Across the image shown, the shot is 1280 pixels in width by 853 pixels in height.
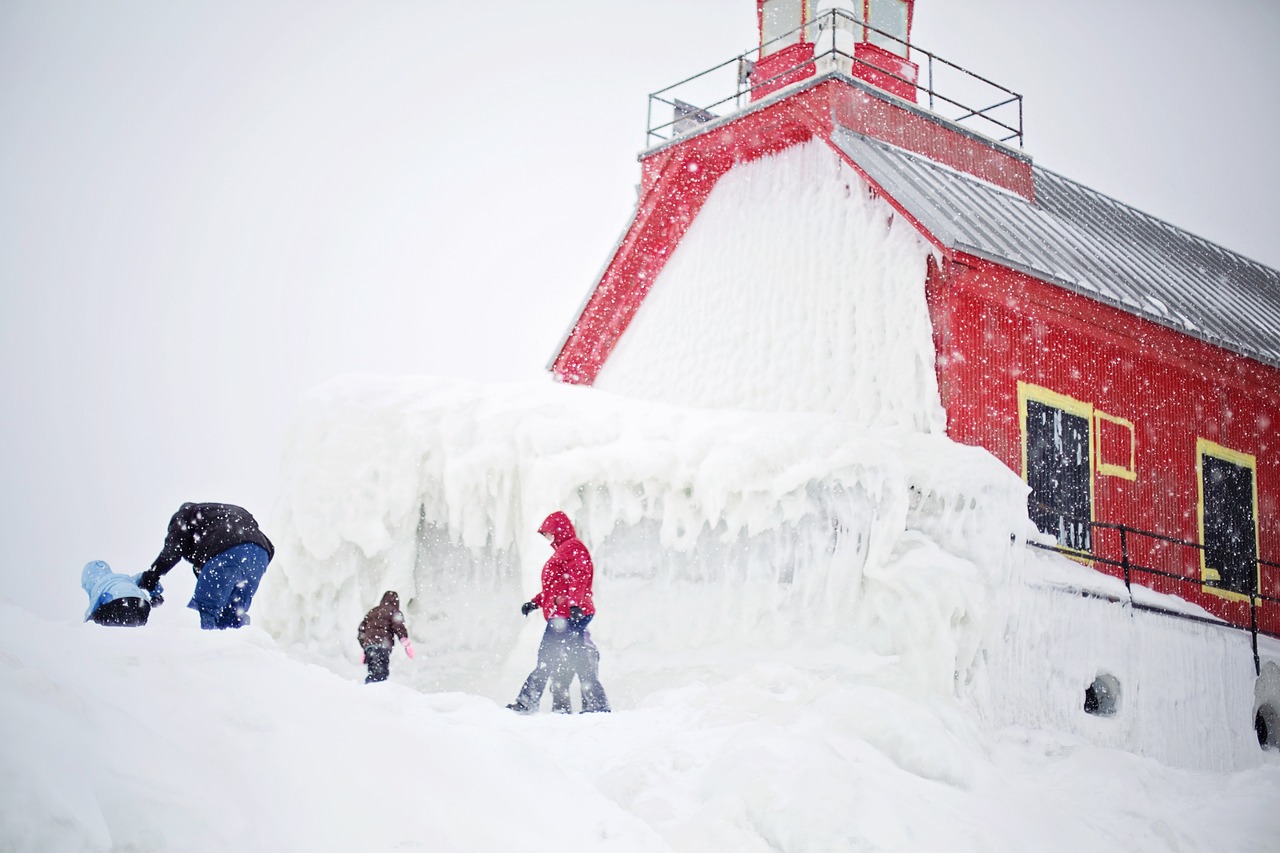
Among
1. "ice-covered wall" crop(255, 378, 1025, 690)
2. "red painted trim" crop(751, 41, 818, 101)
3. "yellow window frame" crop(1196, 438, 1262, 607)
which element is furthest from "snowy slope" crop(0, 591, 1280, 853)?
"red painted trim" crop(751, 41, 818, 101)

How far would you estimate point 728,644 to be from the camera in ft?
31.0

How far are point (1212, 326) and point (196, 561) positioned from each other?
11819 millimetres

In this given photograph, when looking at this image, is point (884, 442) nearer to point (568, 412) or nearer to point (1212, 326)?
point (568, 412)

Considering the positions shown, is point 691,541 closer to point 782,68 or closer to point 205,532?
point 205,532

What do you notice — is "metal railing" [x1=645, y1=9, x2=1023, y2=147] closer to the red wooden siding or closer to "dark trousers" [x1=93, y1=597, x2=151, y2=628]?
the red wooden siding

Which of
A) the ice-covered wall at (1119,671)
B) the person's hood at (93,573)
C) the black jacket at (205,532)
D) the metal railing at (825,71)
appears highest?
the metal railing at (825,71)

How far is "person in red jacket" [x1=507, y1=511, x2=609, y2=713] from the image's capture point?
24.4 feet

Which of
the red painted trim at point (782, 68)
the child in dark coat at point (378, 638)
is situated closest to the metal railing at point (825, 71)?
the red painted trim at point (782, 68)

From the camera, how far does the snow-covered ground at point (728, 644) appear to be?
4539mm

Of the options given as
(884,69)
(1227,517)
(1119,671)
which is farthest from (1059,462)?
(884,69)

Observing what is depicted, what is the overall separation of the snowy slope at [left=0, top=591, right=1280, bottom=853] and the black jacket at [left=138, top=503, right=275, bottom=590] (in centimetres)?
38

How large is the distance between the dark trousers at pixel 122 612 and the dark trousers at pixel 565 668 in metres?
2.54

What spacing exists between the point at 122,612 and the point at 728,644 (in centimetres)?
508

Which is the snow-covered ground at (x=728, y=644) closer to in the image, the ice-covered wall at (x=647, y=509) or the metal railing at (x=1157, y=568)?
the ice-covered wall at (x=647, y=509)
